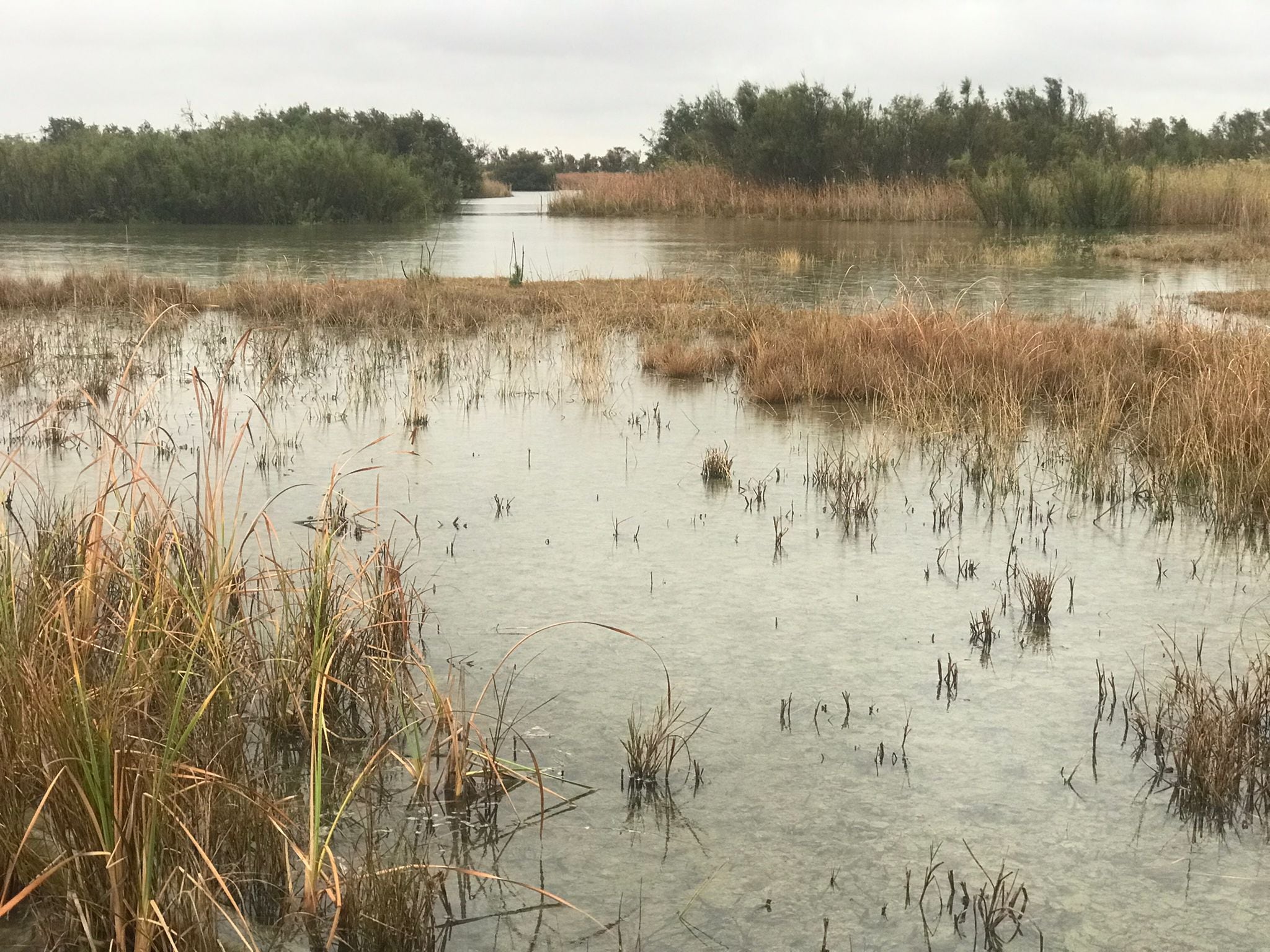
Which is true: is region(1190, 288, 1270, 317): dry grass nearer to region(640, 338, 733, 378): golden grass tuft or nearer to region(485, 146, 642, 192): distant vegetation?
region(640, 338, 733, 378): golden grass tuft

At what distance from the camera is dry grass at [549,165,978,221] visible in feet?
95.5

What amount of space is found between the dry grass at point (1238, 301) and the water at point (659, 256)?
55cm

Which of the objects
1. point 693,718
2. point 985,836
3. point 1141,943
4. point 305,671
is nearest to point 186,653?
point 305,671

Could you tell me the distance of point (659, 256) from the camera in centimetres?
1948

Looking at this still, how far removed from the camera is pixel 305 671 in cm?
344

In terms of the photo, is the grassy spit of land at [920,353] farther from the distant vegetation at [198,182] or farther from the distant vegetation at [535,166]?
the distant vegetation at [535,166]

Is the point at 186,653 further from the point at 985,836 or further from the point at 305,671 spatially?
the point at 985,836

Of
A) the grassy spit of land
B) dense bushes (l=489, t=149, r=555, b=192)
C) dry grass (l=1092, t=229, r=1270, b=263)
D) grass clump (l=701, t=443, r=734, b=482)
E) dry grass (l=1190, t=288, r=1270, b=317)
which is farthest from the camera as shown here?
dense bushes (l=489, t=149, r=555, b=192)

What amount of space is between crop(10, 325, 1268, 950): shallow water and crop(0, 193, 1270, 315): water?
16.4 feet

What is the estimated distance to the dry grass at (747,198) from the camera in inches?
1145

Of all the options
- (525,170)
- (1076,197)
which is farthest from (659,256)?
(525,170)

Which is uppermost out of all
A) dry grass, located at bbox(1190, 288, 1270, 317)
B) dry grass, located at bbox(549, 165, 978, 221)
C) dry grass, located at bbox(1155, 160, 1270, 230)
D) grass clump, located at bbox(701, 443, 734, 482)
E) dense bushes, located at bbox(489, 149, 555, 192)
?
dense bushes, located at bbox(489, 149, 555, 192)

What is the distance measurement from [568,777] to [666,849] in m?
0.45

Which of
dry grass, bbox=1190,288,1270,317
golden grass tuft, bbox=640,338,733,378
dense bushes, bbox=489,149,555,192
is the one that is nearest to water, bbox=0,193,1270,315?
dry grass, bbox=1190,288,1270,317
